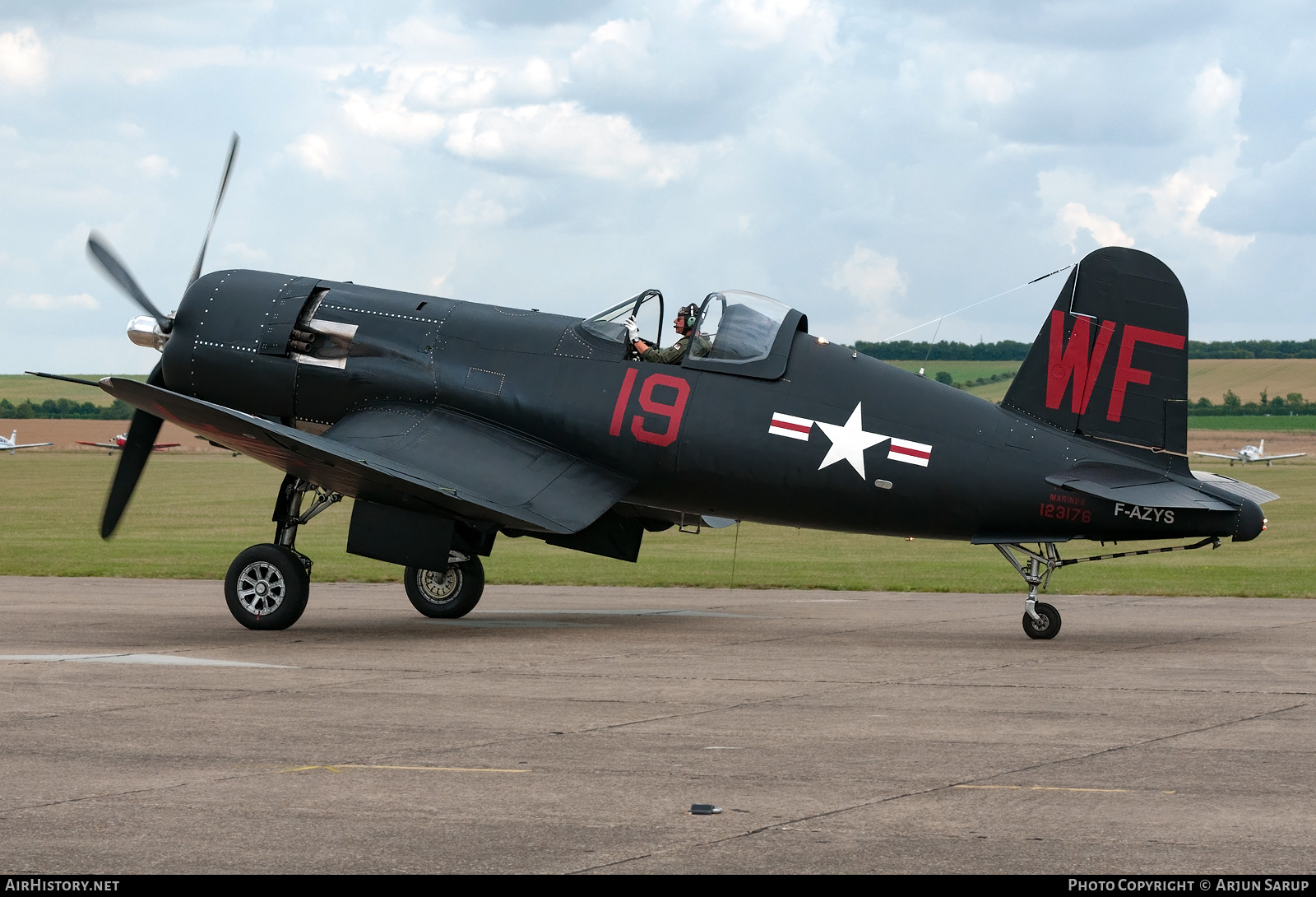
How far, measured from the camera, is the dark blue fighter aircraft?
12922mm

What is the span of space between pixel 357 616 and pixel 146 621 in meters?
2.36

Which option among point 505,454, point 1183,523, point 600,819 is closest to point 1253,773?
point 600,819

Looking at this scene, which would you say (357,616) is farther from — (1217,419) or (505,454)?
(1217,419)

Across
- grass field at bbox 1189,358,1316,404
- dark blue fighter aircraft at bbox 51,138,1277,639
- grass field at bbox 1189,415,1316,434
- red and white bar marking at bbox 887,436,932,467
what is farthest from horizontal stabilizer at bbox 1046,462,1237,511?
grass field at bbox 1189,358,1316,404

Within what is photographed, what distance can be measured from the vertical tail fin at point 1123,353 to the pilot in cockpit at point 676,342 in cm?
357

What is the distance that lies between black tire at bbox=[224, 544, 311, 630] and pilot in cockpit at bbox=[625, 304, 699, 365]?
4094 millimetres

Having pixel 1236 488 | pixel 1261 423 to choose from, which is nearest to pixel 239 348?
pixel 1236 488

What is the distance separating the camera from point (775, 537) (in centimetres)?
4269

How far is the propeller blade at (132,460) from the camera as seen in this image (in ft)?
50.4

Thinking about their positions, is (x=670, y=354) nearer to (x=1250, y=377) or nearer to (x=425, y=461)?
(x=425, y=461)

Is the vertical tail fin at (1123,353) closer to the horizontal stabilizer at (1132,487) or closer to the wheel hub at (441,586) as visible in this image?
the horizontal stabilizer at (1132,487)

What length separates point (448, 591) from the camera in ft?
52.7

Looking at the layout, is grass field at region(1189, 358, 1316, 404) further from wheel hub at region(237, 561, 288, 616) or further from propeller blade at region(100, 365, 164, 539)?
wheel hub at region(237, 561, 288, 616)

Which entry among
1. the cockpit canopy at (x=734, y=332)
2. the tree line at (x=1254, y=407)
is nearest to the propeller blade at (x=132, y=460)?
the cockpit canopy at (x=734, y=332)
